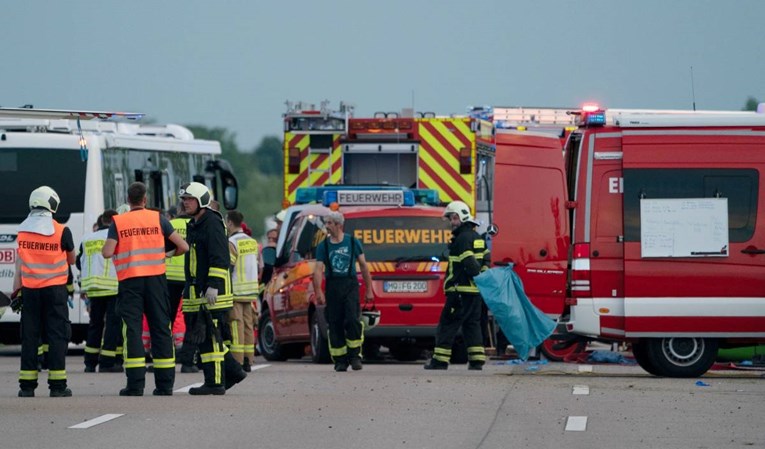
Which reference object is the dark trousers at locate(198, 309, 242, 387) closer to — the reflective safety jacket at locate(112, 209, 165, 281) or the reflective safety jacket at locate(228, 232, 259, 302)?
the reflective safety jacket at locate(112, 209, 165, 281)

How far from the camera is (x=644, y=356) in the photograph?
59.2 feet

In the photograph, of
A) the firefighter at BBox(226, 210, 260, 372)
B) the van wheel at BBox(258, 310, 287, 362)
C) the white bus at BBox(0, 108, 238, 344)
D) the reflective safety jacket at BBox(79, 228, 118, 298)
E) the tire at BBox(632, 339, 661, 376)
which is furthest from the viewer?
the white bus at BBox(0, 108, 238, 344)

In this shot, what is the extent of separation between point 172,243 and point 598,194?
4.60m

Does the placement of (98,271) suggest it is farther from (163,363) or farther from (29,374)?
(163,363)

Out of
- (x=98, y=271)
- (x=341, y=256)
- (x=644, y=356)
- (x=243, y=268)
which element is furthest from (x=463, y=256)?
(x=98, y=271)

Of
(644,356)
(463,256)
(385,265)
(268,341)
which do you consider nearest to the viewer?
(644,356)

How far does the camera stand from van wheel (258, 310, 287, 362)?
Answer: 2286 cm

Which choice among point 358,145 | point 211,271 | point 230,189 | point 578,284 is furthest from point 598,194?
point 230,189

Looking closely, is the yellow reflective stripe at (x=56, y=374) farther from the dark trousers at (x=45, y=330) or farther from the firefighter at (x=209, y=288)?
the firefighter at (x=209, y=288)

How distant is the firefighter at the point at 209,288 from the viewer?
596 inches

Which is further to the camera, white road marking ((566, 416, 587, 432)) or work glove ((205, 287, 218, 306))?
work glove ((205, 287, 218, 306))

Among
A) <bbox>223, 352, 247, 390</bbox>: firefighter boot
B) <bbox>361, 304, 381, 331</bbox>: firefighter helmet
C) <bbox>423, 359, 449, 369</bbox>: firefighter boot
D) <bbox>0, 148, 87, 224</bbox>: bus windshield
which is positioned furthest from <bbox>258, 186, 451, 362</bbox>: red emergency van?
<bbox>223, 352, 247, 390</bbox>: firefighter boot

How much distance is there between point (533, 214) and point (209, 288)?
19.6 ft

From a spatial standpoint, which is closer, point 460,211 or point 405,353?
point 460,211
